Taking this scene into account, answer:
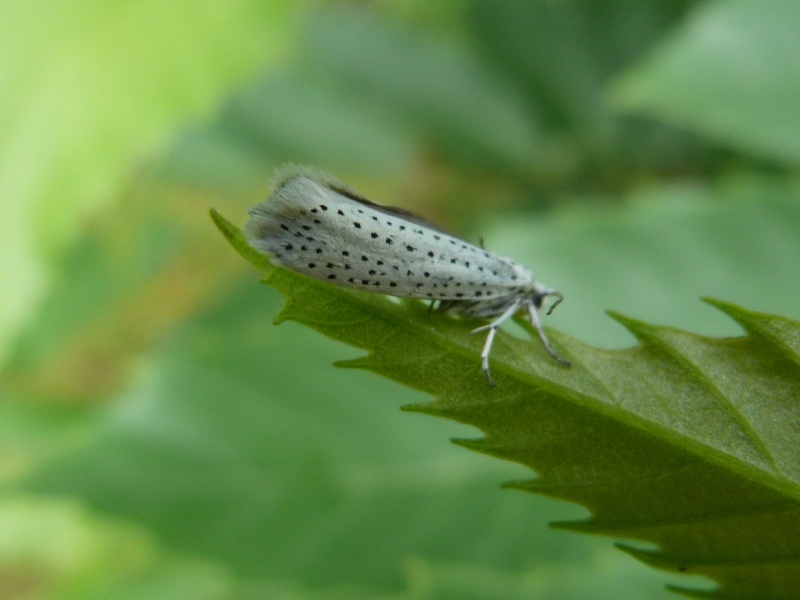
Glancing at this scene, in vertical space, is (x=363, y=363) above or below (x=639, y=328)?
below

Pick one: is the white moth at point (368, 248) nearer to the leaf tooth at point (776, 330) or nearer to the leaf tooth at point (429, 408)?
the leaf tooth at point (429, 408)

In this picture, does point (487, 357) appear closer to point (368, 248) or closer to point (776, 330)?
point (776, 330)

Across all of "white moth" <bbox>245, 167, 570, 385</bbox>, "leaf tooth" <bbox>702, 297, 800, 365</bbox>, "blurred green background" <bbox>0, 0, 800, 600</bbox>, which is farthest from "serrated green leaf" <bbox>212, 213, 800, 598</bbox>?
"blurred green background" <bbox>0, 0, 800, 600</bbox>

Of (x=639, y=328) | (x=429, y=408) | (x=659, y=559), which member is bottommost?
Answer: (x=659, y=559)

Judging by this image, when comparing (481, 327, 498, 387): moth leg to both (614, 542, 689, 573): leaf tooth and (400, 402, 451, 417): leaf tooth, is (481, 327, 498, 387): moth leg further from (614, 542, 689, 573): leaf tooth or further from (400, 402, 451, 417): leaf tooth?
(614, 542, 689, 573): leaf tooth

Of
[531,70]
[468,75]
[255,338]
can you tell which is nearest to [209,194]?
[468,75]

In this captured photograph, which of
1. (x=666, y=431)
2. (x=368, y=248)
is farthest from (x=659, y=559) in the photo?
(x=368, y=248)
